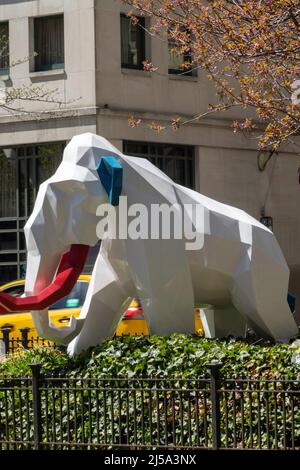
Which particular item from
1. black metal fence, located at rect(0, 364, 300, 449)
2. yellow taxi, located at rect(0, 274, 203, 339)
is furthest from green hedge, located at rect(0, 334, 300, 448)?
yellow taxi, located at rect(0, 274, 203, 339)

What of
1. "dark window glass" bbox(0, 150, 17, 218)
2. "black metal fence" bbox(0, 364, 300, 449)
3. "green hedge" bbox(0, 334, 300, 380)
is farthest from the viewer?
"dark window glass" bbox(0, 150, 17, 218)

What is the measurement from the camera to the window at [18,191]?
91.7 feet

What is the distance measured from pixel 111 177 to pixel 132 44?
1557 cm

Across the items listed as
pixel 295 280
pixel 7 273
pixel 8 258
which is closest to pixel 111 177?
pixel 8 258

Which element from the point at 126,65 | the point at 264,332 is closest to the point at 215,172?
the point at 126,65

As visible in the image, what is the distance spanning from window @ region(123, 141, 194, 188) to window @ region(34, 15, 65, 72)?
2.52 metres

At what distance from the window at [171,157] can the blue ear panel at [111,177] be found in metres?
15.2

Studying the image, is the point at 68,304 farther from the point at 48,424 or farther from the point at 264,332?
the point at 48,424

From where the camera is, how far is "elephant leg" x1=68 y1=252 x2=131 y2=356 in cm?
1330

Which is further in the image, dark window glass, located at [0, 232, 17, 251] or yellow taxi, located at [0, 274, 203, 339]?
dark window glass, located at [0, 232, 17, 251]

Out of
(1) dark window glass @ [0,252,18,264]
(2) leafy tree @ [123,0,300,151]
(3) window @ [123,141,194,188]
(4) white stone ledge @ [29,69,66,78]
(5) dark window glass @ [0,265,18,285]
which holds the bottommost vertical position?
(5) dark window glass @ [0,265,18,285]

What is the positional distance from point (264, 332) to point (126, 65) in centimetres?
1494

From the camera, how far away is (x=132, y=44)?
27891 mm

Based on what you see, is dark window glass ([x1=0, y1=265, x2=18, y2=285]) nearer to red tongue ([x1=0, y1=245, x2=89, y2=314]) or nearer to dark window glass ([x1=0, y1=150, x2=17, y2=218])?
dark window glass ([x1=0, y1=150, x2=17, y2=218])
